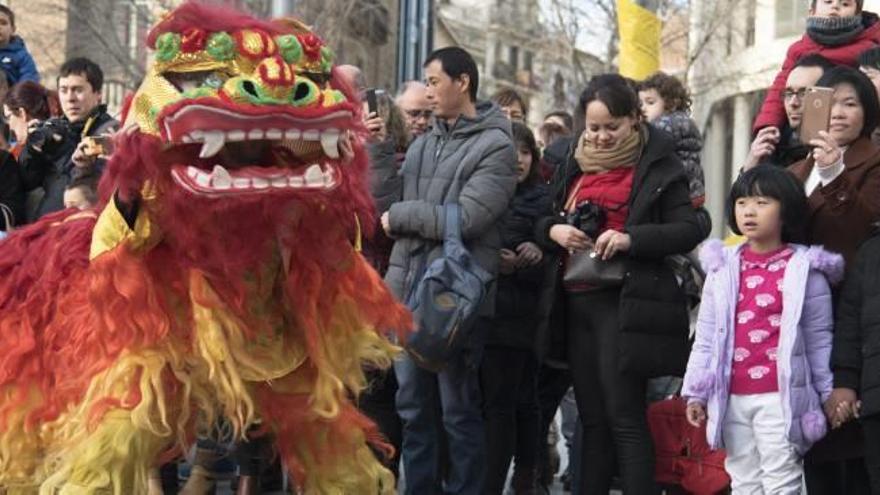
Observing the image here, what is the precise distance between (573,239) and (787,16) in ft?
87.8

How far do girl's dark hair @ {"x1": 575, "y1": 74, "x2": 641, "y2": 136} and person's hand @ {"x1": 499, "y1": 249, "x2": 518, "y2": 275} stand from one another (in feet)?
2.66

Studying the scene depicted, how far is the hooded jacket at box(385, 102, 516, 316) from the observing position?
672 cm

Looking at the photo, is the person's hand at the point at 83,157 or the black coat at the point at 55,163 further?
the black coat at the point at 55,163

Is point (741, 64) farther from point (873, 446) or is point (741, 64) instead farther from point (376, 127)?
point (873, 446)

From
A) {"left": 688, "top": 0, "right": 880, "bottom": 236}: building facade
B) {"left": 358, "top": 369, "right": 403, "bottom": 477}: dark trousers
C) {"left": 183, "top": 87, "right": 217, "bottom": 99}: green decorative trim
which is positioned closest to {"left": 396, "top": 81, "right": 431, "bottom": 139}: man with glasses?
{"left": 358, "top": 369, "right": 403, "bottom": 477}: dark trousers

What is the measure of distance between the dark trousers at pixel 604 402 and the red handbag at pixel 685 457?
0.84 feet

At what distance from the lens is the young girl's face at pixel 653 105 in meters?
7.77

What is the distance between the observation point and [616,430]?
639 centimetres

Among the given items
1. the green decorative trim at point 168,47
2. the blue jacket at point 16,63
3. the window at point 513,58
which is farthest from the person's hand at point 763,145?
the window at point 513,58

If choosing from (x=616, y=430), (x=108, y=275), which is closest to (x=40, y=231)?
(x=108, y=275)

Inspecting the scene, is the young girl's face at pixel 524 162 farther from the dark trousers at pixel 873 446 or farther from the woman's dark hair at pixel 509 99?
the dark trousers at pixel 873 446

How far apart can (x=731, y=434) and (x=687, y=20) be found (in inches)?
933

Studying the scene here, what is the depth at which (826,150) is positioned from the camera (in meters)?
6.13

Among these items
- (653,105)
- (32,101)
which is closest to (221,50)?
(653,105)
